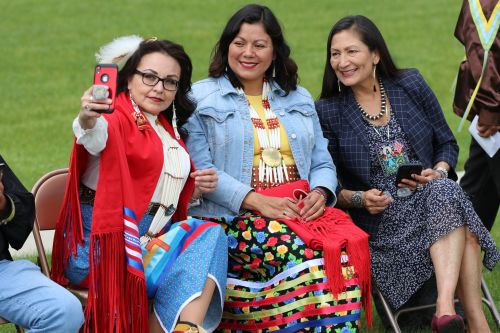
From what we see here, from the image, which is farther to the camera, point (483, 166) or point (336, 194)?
point (483, 166)

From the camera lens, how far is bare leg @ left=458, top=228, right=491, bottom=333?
5809mm

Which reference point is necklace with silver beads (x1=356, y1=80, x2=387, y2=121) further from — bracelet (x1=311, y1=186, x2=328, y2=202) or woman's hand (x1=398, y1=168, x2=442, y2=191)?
bracelet (x1=311, y1=186, x2=328, y2=202)

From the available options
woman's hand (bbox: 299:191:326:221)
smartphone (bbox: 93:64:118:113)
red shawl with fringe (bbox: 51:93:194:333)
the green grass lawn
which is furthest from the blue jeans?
the green grass lawn

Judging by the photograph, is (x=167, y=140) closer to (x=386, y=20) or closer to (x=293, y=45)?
(x=293, y=45)

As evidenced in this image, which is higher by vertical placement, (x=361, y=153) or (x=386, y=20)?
(x=361, y=153)

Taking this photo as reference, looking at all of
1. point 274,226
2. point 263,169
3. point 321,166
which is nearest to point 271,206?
point 274,226

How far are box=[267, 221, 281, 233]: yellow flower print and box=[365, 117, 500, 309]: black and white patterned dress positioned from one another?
61 cm

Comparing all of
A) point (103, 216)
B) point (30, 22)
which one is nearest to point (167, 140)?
point (103, 216)

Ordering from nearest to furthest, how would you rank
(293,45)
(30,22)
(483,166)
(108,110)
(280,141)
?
(108,110)
(280,141)
(483,166)
(293,45)
(30,22)

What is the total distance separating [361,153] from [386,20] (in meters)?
11.6

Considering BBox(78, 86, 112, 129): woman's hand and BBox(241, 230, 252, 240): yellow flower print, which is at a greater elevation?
BBox(78, 86, 112, 129): woman's hand

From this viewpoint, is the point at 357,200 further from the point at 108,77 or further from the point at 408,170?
the point at 108,77

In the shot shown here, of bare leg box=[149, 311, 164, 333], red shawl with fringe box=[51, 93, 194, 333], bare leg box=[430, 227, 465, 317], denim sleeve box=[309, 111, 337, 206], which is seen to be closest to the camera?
red shawl with fringe box=[51, 93, 194, 333]

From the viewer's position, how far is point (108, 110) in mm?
4855
